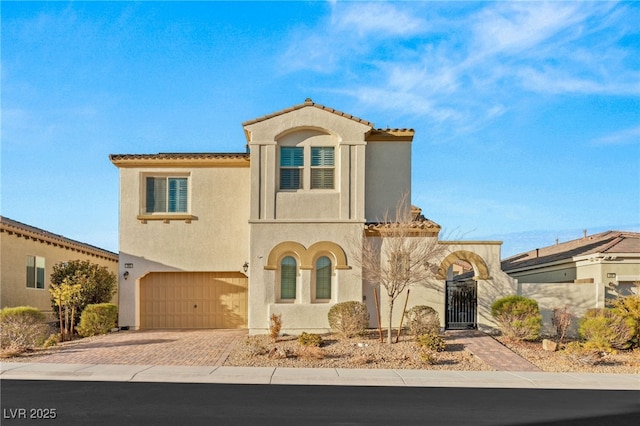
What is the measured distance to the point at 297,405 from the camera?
11.3 meters

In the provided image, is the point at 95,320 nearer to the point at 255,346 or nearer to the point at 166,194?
the point at 166,194

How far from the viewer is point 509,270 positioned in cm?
3072

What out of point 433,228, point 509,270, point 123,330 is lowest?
point 123,330

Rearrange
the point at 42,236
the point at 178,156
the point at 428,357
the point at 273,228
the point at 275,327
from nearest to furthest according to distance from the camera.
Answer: the point at 428,357 < the point at 275,327 < the point at 273,228 < the point at 178,156 < the point at 42,236

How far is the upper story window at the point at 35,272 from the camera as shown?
2339cm

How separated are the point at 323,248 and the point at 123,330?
849 cm

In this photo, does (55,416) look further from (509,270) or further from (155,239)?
(509,270)

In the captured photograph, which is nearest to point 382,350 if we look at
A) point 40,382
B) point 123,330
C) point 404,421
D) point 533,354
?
point 533,354

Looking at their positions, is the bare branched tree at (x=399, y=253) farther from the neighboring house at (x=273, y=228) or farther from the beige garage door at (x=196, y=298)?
the beige garage door at (x=196, y=298)

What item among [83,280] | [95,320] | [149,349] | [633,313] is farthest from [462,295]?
[83,280]

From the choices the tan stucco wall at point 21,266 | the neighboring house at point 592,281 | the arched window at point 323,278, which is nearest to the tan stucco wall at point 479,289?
the neighboring house at point 592,281

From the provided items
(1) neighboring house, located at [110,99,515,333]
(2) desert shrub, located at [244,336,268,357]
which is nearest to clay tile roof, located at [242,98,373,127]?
(1) neighboring house, located at [110,99,515,333]

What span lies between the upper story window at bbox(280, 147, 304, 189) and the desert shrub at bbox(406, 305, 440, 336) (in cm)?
639

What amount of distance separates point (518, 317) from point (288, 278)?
800cm
